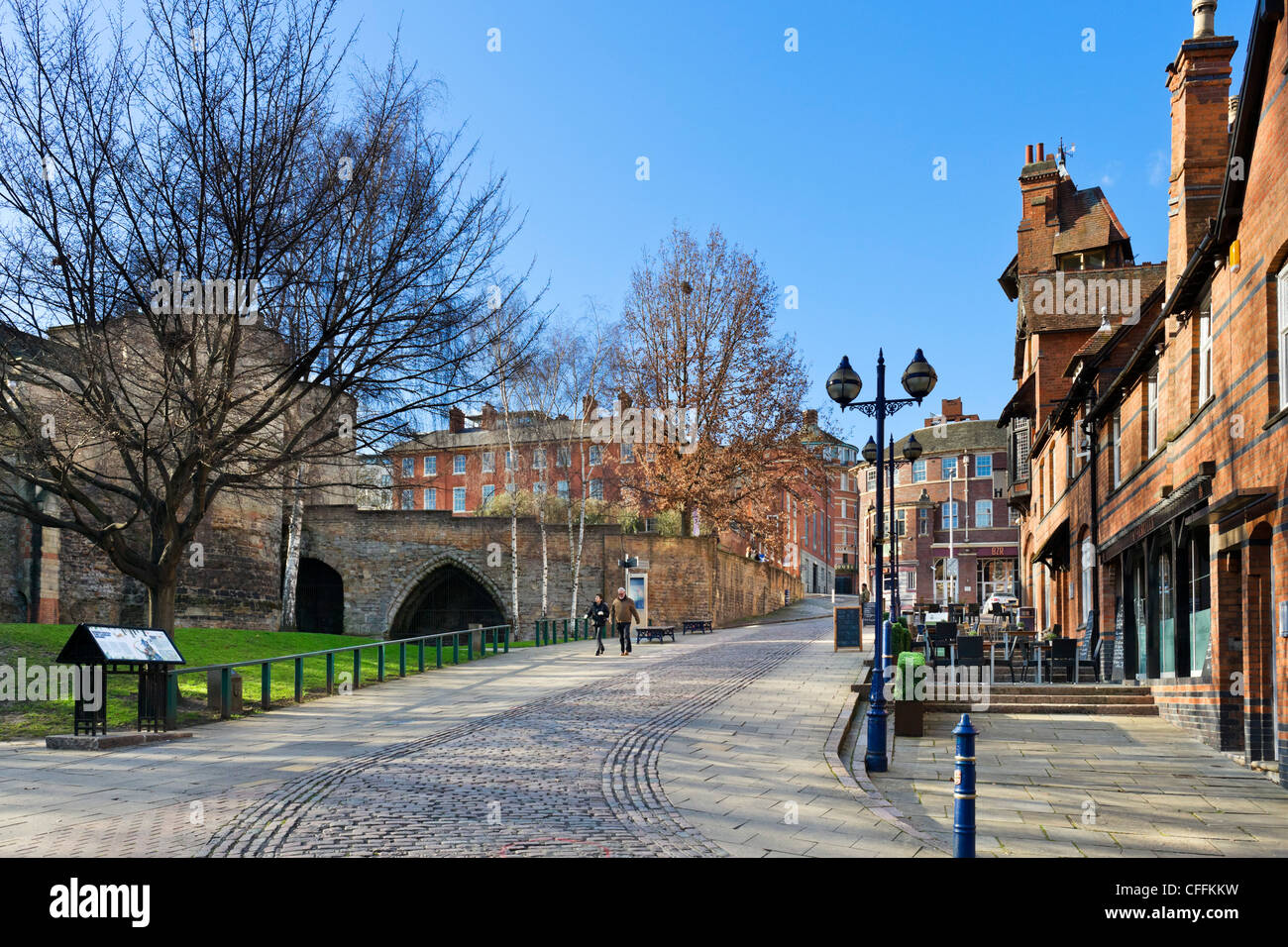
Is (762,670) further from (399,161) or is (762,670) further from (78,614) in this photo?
(78,614)

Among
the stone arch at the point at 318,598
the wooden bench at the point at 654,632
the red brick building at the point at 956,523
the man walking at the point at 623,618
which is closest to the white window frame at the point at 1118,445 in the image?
the man walking at the point at 623,618

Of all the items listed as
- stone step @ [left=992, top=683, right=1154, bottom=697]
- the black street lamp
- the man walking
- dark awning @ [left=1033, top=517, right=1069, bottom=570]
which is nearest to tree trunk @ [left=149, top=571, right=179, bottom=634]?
the black street lamp

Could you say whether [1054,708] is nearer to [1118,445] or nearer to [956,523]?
[1118,445]

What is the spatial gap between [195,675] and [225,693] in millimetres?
3827

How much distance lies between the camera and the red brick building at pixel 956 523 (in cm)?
6556

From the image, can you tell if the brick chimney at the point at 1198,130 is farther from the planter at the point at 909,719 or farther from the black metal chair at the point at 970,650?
the planter at the point at 909,719

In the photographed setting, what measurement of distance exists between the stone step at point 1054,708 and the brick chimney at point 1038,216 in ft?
73.4

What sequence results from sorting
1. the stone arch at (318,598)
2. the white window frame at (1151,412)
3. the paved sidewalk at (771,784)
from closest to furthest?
the paved sidewalk at (771,784), the white window frame at (1151,412), the stone arch at (318,598)

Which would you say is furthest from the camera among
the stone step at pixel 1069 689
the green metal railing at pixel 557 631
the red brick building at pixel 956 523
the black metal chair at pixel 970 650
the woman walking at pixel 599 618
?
the red brick building at pixel 956 523

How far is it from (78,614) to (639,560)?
1986 cm

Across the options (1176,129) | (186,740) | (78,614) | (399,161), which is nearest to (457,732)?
(186,740)

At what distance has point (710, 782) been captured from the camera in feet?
32.7

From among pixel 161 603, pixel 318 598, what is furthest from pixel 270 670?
pixel 318 598

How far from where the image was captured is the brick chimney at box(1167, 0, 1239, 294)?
15.8 m
